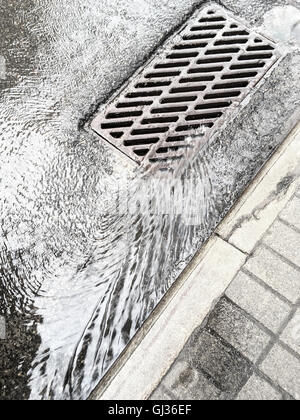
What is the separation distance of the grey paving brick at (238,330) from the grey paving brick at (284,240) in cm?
42

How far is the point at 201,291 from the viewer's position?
2.34m

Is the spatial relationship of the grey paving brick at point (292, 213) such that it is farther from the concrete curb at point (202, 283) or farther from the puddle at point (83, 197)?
the puddle at point (83, 197)

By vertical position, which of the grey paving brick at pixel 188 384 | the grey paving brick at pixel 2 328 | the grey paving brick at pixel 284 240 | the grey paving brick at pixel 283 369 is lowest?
the grey paving brick at pixel 2 328

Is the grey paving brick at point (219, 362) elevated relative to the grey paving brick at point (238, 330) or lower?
lower

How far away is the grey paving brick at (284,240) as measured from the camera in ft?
7.86

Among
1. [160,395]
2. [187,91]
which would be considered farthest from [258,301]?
[187,91]

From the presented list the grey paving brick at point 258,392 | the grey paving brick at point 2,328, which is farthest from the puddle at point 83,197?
the grey paving brick at point 258,392

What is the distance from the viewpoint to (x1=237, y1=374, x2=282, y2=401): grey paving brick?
2.07 m

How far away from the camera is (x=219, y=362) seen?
7.09 ft

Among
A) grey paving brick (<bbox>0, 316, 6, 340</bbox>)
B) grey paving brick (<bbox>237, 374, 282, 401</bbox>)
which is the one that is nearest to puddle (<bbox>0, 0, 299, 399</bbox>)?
grey paving brick (<bbox>0, 316, 6, 340</bbox>)

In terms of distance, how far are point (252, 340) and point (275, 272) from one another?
390 mm

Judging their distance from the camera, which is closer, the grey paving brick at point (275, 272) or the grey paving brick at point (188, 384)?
the grey paving brick at point (188, 384)

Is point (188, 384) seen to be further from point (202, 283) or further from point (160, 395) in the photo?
point (202, 283)

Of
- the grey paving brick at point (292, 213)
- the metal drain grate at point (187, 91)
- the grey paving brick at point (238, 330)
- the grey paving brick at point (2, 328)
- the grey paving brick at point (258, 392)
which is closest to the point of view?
the grey paving brick at point (258, 392)
